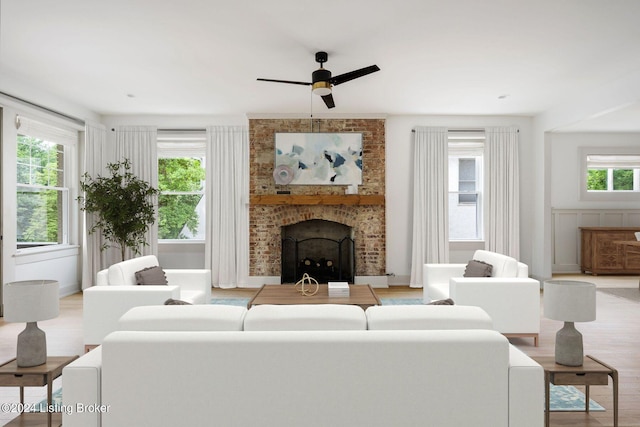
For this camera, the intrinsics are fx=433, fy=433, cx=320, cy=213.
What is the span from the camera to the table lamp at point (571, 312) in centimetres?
228

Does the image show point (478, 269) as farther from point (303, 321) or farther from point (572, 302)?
point (303, 321)

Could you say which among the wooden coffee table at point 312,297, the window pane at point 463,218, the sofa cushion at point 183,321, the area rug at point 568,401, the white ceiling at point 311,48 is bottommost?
the area rug at point 568,401

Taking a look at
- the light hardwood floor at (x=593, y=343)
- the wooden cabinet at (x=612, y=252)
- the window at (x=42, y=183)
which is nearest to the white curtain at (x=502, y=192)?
the light hardwood floor at (x=593, y=343)

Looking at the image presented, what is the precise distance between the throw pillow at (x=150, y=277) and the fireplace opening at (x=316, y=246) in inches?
108

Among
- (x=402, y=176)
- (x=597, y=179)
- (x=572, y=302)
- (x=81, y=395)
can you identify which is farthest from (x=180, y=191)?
(x=597, y=179)

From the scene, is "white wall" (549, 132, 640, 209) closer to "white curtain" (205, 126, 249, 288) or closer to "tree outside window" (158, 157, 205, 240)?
"white curtain" (205, 126, 249, 288)

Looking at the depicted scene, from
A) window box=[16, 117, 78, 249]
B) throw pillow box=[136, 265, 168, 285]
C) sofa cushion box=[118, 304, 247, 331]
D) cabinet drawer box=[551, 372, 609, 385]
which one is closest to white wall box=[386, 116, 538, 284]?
throw pillow box=[136, 265, 168, 285]

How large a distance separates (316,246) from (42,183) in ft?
13.0

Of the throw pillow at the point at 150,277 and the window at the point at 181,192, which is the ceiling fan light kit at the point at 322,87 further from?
the window at the point at 181,192

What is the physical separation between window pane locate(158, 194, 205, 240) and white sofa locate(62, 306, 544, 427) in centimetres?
549

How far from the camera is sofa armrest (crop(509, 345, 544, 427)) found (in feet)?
6.13

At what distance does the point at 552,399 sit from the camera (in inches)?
110

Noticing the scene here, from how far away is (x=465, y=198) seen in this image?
7.32 metres

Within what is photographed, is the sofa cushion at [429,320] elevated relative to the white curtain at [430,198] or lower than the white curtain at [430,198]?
lower
